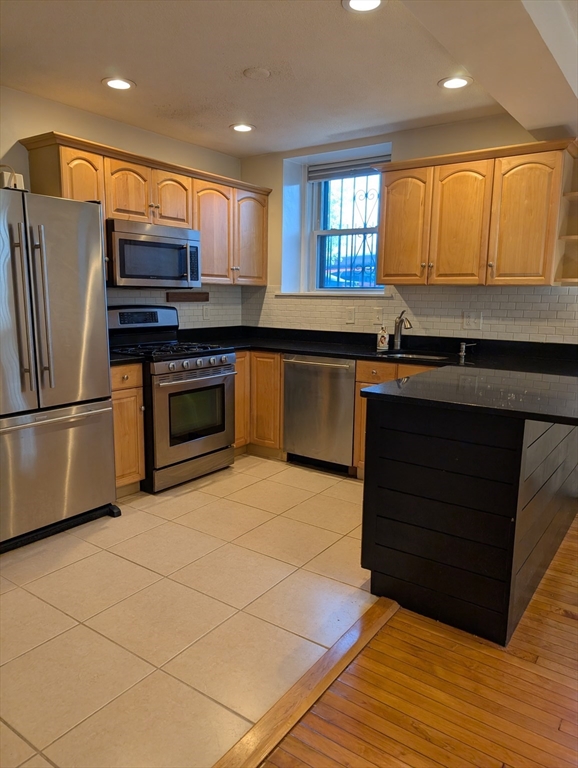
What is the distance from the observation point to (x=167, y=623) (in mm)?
2223

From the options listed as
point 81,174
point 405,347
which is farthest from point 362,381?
point 81,174

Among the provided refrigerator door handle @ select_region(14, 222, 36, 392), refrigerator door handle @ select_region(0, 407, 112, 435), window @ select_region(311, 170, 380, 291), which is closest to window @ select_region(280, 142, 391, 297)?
window @ select_region(311, 170, 380, 291)

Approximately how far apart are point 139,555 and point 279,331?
262 centimetres

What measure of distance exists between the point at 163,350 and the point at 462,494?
2.37 m

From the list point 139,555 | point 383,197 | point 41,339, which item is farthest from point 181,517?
point 383,197

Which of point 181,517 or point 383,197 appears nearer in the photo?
point 181,517

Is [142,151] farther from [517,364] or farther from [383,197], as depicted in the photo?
[517,364]

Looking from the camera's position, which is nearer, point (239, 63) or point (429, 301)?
point (239, 63)

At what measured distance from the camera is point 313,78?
3.04m

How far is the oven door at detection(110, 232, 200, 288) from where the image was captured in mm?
3537

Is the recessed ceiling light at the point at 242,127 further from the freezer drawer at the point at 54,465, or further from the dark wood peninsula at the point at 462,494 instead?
the dark wood peninsula at the point at 462,494

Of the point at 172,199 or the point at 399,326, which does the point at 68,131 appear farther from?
the point at 399,326

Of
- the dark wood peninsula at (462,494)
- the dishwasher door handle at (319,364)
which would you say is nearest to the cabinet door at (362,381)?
the dishwasher door handle at (319,364)

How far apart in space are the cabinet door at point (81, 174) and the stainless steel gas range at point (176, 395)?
2.61 ft
